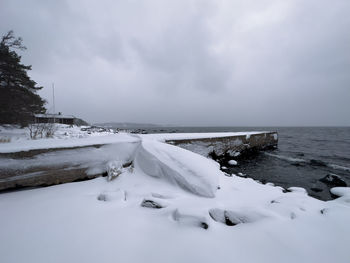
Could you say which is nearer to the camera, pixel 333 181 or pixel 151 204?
pixel 151 204

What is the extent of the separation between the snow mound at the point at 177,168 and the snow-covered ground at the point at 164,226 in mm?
27

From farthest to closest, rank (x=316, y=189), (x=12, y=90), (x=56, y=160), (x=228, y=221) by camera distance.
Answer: (x=12, y=90) → (x=316, y=189) → (x=56, y=160) → (x=228, y=221)

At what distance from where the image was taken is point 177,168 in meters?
2.92

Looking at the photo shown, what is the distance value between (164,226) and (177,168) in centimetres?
132

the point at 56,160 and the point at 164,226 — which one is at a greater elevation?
the point at 56,160

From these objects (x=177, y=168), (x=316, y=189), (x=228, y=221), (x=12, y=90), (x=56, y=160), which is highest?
(x=12, y=90)

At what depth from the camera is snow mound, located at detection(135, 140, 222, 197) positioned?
8.65 feet

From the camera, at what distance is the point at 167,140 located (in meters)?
5.37

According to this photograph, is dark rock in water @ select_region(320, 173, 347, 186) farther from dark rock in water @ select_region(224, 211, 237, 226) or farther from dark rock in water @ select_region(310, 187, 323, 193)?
dark rock in water @ select_region(224, 211, 237, 226)

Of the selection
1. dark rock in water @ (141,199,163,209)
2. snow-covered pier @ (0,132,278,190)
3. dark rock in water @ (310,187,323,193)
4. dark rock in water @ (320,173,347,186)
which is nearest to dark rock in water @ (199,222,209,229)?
dark rock in water @ (141,199,163,209)

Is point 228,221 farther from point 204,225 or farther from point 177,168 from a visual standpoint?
point 177,168

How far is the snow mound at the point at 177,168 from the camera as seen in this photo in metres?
→ 2.64

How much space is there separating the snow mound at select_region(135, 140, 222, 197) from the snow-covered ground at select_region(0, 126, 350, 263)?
0.03m

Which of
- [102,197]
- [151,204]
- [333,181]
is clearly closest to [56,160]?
[102,197]
